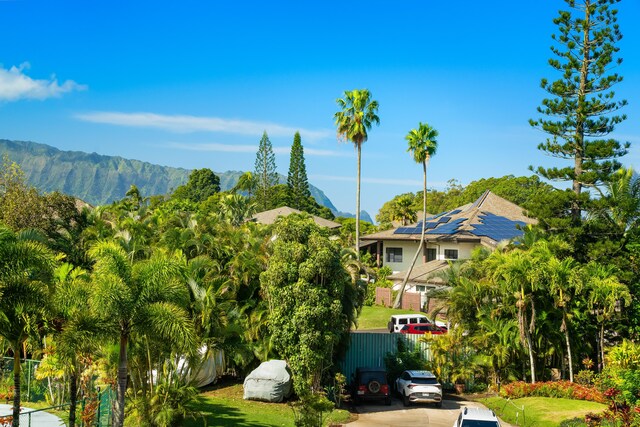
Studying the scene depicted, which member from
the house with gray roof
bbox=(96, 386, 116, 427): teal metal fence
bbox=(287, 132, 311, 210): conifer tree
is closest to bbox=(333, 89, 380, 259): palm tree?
the house with gray roof

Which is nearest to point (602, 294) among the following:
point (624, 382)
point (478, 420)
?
point (624, 382)

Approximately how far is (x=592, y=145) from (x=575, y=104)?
2475 millimetres

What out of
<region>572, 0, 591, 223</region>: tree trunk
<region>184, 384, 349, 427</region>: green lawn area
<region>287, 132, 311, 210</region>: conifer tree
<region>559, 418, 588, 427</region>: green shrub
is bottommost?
<region>184, 384, 349, 427</region>: green lawn area

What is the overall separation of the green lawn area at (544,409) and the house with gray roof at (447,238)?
2141cm

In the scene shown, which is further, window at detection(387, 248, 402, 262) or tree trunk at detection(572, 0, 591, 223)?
window at detection(387, 248, 402, 262)

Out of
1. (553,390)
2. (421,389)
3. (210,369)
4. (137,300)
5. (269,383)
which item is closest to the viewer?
(137,300)

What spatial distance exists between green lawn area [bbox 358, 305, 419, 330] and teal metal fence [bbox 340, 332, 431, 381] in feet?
42.3

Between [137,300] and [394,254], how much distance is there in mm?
46489

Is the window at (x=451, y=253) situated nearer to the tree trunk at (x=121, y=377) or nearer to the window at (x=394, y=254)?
the window at (x=394, y=254)

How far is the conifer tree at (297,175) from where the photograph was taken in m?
108

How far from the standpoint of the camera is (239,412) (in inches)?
931

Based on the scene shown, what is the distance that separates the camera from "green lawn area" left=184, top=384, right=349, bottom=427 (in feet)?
72.5

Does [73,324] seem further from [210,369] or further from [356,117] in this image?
[356,117]

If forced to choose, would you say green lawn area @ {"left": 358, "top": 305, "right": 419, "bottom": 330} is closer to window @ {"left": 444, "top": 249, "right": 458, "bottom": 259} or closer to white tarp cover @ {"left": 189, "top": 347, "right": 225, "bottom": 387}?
window @ {"left": 444, "top": 249, "right": 458, "bottom": 259}
